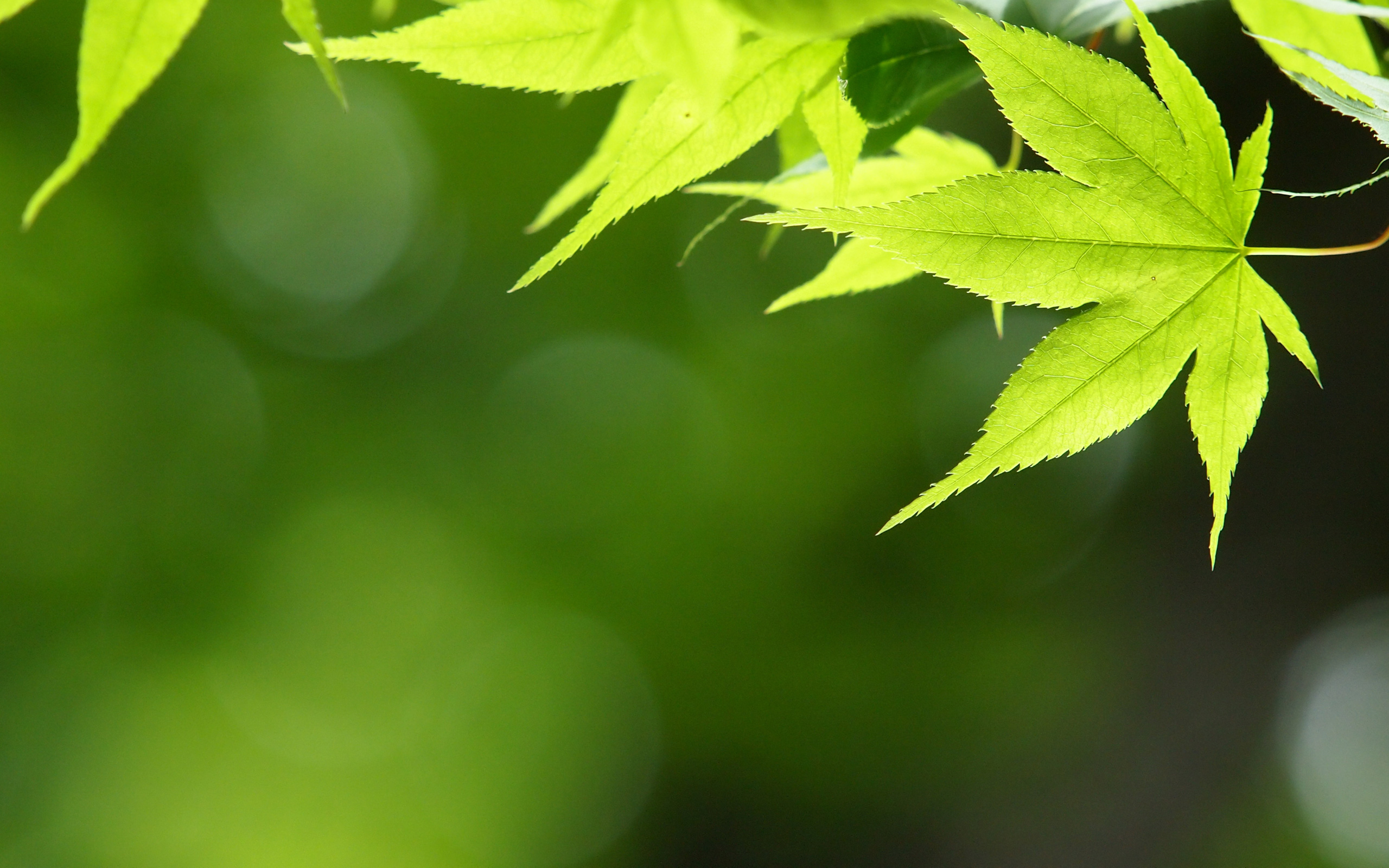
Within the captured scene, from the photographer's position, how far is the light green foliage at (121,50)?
0.32m

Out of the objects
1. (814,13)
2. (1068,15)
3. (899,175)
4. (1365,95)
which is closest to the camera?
(814,13)

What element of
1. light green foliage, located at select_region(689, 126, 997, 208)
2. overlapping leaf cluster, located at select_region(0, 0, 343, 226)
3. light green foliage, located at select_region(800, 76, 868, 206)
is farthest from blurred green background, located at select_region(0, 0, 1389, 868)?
overlapping leaf cluster, located at select_region(0, 0, 343, 226)

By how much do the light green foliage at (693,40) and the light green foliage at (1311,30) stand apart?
358mm

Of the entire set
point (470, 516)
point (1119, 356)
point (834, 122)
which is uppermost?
point (834, 122)

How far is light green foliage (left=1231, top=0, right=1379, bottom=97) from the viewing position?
19.1 inches

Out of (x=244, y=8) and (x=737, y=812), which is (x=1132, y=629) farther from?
(x=244, y=8)

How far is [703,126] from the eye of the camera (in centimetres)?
37

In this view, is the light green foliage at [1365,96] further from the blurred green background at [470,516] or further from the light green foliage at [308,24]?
the blurred green background at [470,516]

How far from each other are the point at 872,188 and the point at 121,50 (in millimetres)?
423

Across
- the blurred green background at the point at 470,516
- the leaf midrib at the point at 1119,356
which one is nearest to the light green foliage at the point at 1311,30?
the leaf midrib at the point at 1119,356

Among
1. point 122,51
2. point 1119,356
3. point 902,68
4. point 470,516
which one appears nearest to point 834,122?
point 902,68

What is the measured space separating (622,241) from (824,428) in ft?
5.17

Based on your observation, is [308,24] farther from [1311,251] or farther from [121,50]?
[1311,251]

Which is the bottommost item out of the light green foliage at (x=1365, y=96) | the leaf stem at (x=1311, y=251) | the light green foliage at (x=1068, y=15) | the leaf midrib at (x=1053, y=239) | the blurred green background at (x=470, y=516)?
the blurred green background at (x=470, y=516)
